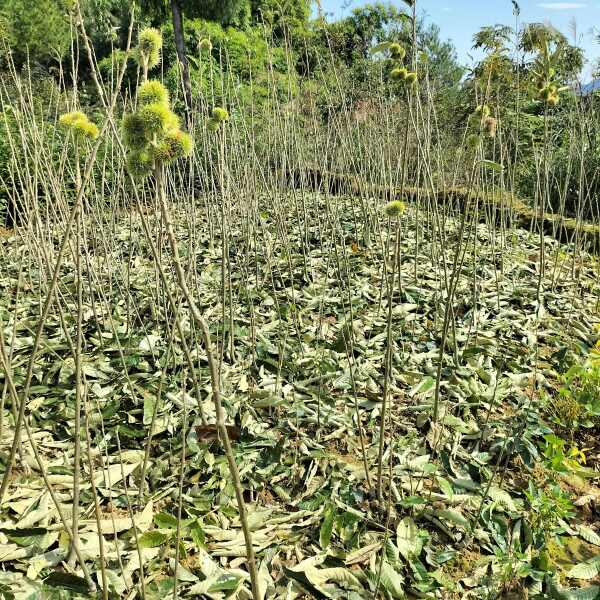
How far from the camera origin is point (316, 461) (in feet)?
4.55

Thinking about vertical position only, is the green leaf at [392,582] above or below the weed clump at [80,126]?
below

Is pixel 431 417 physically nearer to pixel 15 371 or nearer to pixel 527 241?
pixel 15 371

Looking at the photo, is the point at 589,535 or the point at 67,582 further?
the point at 589,535

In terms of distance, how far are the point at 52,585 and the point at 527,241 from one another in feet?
9.94

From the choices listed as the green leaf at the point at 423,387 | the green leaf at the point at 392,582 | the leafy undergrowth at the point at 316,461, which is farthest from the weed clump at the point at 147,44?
the green leaf at the point at 423,387

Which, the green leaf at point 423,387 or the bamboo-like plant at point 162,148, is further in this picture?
the green leaf at point 423,387

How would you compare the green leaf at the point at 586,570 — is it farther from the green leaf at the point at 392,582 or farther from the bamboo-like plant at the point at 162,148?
the bamboo-like plant at the point at 162,148

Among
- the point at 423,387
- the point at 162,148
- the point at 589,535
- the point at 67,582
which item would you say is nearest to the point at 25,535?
the point at 67,582

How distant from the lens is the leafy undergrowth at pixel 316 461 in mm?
1070

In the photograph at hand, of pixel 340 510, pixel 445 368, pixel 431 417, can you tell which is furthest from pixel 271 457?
pixel 445 368

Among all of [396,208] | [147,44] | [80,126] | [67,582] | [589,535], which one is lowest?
[589,535]

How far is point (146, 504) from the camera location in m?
1.20

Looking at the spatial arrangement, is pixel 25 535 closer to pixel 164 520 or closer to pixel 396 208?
pixel 164 520

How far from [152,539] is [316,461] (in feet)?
1.53
